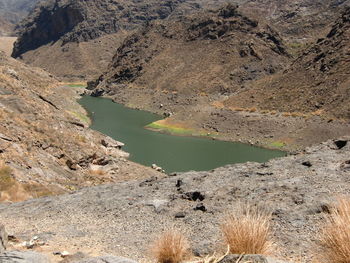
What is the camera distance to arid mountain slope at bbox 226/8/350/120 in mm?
57791

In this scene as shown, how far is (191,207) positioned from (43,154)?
17.2m

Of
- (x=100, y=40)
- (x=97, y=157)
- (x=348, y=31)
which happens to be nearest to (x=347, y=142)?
(x=97, y=157)

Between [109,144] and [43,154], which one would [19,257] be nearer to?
[43,154]

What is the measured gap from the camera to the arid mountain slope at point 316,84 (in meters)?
57.8

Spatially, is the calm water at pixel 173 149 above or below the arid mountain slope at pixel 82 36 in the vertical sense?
below

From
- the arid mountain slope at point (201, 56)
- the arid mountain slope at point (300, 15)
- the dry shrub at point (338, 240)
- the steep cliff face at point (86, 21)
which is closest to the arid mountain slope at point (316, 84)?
the arid mountain slope at point (201, 56)

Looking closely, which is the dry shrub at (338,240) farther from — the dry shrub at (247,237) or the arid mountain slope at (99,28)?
the arid mountain slope at (99,28)

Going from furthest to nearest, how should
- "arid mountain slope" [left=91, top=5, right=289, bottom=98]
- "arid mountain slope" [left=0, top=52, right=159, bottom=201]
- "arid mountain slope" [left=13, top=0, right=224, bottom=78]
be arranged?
"arid mountain slope" [left=13, top=0, right=224, bottom=78]
"arid mountain slope" [left=91, top=5, right=289, bottom=98]
"arid mountain slope" [left=0, top=52, right=159, bottom=201]

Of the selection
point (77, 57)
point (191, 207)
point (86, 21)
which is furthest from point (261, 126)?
point (86, 21)

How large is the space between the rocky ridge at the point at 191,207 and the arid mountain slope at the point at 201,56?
6460cm

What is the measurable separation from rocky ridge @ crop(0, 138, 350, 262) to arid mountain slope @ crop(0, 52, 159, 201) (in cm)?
375

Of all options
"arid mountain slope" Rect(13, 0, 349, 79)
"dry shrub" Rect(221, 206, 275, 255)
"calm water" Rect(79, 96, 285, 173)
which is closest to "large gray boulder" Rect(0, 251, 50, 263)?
"dry shrub" Rect(221, 206, 275, 255)

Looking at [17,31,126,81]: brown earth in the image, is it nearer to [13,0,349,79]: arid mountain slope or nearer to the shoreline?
[13,0,349,79]: arid mountain slope

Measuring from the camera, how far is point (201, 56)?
95.2 metres
